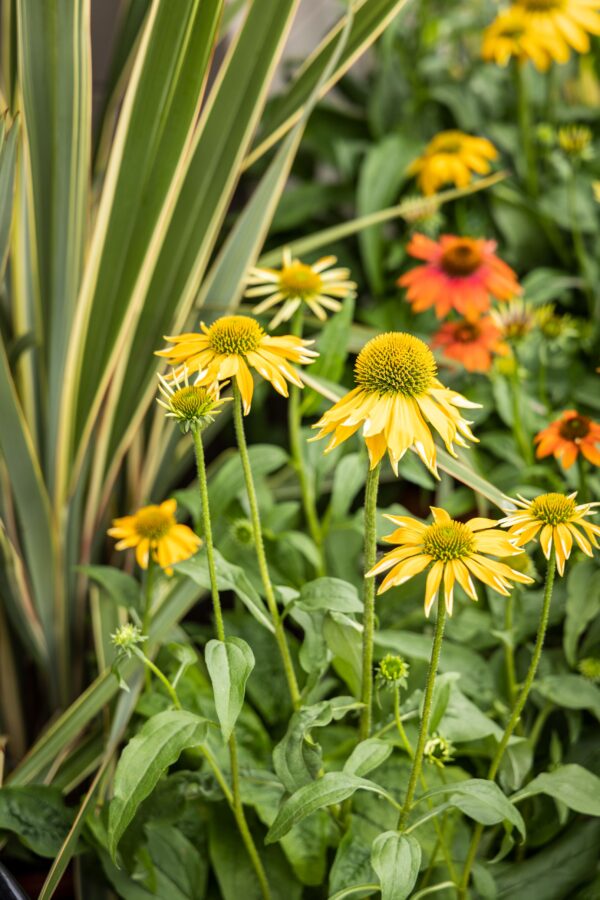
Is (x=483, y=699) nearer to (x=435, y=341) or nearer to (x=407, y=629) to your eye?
(x=407, y=629)

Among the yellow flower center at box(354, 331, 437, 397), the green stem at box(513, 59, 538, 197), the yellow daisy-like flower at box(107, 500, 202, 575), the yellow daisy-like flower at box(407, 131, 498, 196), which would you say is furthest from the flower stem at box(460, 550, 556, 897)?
the green stem at box(513, 59, 538, 197)

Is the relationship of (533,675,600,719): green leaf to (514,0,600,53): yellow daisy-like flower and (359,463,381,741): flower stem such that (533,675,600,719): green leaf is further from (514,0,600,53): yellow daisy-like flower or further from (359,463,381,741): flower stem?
(514,0,600,53): yellow daisy-like flower

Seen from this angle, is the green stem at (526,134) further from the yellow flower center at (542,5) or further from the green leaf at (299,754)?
the green leaf at (299,754)

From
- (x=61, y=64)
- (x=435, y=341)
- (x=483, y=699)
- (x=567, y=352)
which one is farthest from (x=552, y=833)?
(x=61, y=64)

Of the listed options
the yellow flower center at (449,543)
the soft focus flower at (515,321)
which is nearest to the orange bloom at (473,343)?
the soft focus flower at (515,321)

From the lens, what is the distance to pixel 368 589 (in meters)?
0.54

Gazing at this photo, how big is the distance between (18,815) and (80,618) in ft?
0.81

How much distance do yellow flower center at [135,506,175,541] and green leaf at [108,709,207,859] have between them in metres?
0.15

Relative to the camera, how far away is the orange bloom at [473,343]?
85cm

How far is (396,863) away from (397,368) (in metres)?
0.26

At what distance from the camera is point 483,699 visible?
0.75m

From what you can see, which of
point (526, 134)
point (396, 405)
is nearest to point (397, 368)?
point (396, 405)

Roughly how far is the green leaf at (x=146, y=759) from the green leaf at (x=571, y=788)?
0.65ft

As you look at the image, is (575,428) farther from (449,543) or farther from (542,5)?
(542,5)
